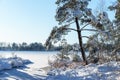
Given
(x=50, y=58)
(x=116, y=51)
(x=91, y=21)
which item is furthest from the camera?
(x=50, y=58)

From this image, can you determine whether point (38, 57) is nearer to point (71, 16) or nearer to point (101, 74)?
point (71, 16)

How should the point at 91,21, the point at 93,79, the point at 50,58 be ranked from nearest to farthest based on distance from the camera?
the point at 93,79, the point at 91,21, the point at 50,58

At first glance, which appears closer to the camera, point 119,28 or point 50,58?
point 119,28

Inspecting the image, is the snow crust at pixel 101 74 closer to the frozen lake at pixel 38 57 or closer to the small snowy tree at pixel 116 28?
the small snowy tree at pixel 116 28

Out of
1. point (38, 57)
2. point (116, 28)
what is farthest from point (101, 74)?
point (38, 57)

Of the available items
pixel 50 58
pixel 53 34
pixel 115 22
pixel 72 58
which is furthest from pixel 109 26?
pixel 50 58

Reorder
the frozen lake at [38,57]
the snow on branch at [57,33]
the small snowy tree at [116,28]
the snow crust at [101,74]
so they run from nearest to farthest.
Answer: the snow crust at [101,74]
the small snowy tree at [116,28]
the snow on branch at [57,33]
the frozen lake at [38,57]

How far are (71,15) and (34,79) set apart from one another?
11.4 meters

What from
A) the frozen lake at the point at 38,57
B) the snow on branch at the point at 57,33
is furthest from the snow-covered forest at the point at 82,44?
the frozen lake at the point at 38,57

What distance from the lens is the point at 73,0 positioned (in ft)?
107

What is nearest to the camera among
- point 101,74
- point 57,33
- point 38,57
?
point 101,74

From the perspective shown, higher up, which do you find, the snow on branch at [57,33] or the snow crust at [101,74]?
the snow on branch at [57,33]

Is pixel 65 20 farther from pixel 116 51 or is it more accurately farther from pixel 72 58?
pixel 116 51

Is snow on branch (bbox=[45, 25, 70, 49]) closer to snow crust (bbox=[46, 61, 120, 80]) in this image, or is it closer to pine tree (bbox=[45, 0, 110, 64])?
pine tree (bbox=[45, 0, 110, 64])
